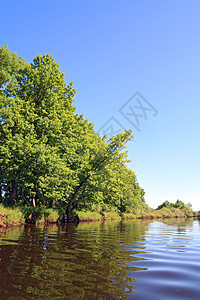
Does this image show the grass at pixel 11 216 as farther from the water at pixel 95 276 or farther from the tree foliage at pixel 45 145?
the water at pixel 95 276

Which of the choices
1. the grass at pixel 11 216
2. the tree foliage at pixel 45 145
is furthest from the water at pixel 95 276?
the tree foliage at pixel 45 145

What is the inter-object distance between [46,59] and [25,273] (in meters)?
24.7

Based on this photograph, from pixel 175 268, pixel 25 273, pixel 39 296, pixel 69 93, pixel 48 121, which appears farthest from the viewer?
pixel 69 93

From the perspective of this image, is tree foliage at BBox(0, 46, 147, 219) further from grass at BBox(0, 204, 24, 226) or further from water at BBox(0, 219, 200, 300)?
water at BBox(0, 219, 200, 300)

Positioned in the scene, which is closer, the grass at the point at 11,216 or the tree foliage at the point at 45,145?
the grass at the point at 11,216

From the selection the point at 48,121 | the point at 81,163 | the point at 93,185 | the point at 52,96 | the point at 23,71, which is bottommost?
the point at 93,185

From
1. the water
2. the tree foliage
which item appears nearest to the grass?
the tree foliage

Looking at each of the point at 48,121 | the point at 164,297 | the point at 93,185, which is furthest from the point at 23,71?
the point at 164,297

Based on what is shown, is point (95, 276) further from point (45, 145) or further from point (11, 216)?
point (45, 145)

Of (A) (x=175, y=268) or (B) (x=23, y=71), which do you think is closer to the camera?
(A) (x=175, y=268)

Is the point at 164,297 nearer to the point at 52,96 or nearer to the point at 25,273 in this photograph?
the point at 25,273

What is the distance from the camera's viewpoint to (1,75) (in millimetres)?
22906

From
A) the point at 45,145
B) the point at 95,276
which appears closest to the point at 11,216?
the point at 45,145

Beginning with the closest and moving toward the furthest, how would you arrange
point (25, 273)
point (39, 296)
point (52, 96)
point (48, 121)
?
point (39, 296) < point (25, 273) < point (48, 121) < point (52, 96)
